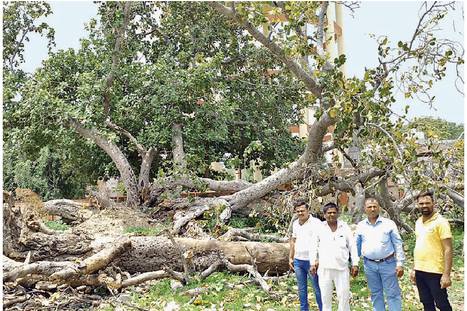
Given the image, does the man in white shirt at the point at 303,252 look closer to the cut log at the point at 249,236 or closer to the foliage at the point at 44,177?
the cut log at the point at 249,236

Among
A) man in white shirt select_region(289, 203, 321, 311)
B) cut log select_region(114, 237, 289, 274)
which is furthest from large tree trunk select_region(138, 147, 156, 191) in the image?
man in white shirt select_region(289, 203, 321, 311)

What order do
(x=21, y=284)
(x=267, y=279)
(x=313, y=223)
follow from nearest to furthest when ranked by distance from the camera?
(x=313, y=223), (x=21, y=284), (x=267, y=279)

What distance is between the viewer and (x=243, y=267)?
6590 mm

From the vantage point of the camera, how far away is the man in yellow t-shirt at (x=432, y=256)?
172 inches

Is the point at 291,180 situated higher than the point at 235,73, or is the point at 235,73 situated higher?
the point at 235,73

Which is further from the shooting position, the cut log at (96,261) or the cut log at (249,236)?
the cut log at (249,236)

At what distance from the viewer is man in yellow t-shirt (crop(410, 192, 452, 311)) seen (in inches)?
172

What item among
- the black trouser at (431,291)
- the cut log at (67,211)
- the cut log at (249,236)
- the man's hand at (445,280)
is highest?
the cut log at (67,211)

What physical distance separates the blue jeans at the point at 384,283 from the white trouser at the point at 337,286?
9.9 inches

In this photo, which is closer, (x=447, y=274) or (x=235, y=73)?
(x=447, y=274)

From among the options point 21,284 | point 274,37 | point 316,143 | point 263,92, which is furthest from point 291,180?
point 21,284

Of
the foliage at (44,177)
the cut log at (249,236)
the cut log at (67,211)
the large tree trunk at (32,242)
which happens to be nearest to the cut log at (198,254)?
the large tree trunk at (32,242)

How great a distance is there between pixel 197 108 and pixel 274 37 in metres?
5.23

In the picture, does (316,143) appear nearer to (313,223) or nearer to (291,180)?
(291,180)
